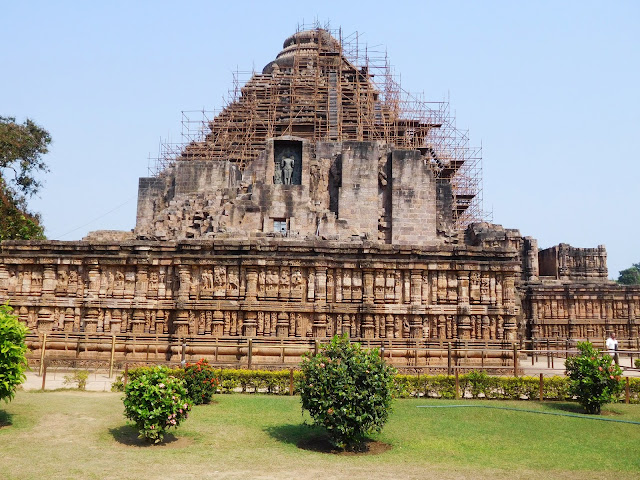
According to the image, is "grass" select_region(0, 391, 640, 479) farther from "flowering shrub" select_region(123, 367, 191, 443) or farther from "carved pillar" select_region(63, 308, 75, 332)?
"carved pillar" select_region(63, 308, 75, 332)

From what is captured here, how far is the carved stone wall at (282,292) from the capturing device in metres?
16.6

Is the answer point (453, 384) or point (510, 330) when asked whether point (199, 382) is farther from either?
point (510, 330)

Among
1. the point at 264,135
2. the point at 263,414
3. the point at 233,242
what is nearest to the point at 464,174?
the point at 264,135

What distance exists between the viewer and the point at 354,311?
16.7 meters

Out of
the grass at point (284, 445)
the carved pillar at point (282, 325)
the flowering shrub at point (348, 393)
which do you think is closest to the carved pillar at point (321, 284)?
the carved pillar at point (282, 325)

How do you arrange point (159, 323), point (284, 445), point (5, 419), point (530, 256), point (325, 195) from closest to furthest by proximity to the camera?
Result: point (284, 445) → point (5, 419) → point (159, 323) → point (325, 195) → point (530, 256)

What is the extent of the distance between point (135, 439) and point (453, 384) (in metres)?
6.80

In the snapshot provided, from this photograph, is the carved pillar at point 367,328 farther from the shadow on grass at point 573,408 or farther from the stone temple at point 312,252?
the shadow on grass at point 573,408

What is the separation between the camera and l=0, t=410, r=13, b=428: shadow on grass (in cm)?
923

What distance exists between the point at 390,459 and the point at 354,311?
338 inches

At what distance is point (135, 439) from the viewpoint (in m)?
8.85

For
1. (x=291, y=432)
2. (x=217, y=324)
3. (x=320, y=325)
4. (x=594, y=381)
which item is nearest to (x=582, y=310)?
(x=320, y=325)

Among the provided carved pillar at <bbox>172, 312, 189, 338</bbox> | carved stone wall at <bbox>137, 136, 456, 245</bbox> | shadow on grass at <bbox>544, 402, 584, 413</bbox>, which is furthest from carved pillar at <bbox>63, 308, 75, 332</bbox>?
shadow on grass at <bbox>544, 402, 584, 413</bbox>

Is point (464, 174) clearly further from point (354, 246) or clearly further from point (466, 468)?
point (466, 468)
